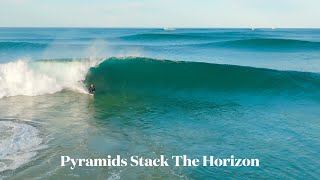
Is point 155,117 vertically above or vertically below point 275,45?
below

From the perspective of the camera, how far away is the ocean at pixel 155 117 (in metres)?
7.57

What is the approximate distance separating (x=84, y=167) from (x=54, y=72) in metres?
13.3

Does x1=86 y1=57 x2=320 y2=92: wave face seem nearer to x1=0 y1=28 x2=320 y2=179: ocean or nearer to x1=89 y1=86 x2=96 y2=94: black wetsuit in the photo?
x1=0 y1=28 x2=320 y2=179: ocean

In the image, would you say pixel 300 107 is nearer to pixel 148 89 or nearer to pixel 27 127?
pixel 148 89

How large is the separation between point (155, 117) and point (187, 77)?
6965 mm

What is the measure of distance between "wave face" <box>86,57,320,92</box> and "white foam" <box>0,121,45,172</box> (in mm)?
6688

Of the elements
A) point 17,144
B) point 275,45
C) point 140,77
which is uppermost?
point 275,45

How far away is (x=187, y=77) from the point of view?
18.5m

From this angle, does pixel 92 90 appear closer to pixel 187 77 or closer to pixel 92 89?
pixel 92 89

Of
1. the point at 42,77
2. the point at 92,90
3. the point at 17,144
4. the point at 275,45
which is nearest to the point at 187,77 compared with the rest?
the point at 92,90

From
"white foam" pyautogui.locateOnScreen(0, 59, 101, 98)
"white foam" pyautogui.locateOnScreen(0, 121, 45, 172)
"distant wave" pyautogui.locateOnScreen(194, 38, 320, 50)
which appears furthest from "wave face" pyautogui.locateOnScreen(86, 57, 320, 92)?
"distant wave" pyautogui.locateOnScreen(194, 38, 320, 50)

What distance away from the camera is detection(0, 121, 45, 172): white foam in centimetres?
768

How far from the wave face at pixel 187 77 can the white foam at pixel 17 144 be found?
6.69 metres

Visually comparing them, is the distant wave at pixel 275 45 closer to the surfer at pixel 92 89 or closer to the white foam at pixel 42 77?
the white foam at pixel 42 77
